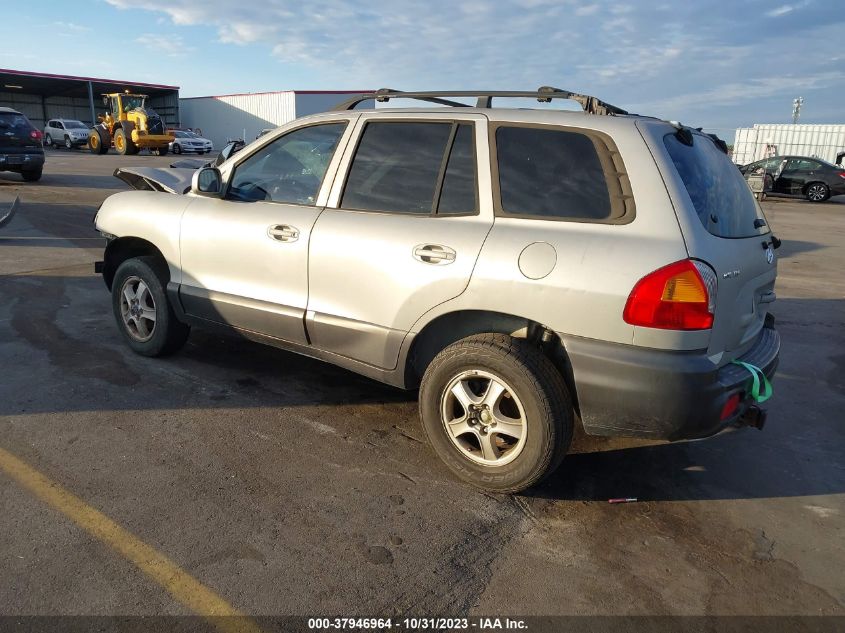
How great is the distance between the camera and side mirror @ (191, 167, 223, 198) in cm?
411

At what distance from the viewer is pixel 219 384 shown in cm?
439

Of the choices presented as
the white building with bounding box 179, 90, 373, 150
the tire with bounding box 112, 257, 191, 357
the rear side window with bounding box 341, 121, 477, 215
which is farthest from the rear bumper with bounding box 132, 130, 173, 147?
the rear side window with bounding box 341, 121, 477, 215

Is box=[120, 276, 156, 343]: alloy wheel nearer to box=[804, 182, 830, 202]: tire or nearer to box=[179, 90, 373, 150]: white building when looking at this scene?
box=[804, 182, 830, 202]: tire

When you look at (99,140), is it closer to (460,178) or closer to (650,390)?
(460,178)

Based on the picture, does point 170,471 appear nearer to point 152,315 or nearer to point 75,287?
point 152,315

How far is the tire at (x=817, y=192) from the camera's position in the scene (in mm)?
21984

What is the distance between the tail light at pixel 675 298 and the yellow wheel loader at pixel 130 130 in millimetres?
33587

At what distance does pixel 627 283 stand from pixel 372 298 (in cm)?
137

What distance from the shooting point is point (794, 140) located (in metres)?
33.0

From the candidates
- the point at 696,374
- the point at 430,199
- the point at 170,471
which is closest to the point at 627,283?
the point at 696,374

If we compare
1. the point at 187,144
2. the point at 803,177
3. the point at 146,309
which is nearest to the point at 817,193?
the point at 803,177

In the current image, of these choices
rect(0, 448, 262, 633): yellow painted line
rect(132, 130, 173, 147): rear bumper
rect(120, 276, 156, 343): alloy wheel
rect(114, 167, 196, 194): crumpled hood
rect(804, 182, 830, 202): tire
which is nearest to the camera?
rect(0, 448, 262, 633): yellow painted line

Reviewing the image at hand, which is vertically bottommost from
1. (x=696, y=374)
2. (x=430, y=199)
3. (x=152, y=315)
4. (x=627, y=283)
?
(x=152, y=315)

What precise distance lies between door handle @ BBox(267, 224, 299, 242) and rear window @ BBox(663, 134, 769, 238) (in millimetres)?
2069
